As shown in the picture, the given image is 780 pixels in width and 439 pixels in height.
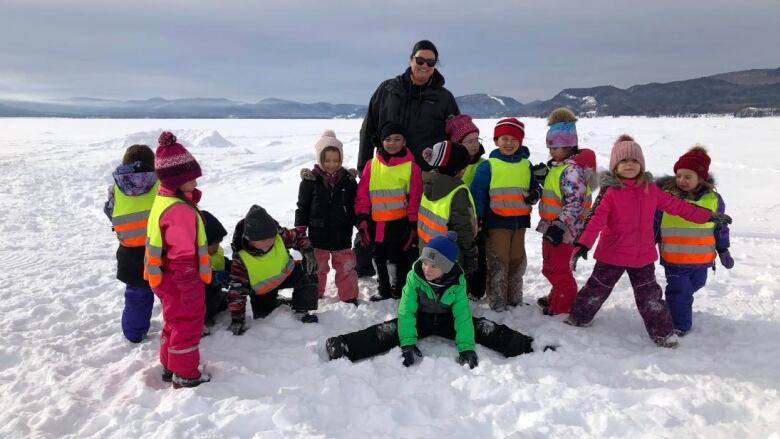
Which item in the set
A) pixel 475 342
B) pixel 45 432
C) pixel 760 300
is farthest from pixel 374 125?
pixel 760 300

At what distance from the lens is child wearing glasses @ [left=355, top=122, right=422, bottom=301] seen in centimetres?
450

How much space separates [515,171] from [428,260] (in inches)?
53.3

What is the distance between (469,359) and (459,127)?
220cm

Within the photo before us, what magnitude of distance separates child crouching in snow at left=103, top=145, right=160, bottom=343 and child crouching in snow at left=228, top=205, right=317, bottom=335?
74cm

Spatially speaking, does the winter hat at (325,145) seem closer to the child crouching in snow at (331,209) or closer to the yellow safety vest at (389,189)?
the child crouching in snow at (331,209)

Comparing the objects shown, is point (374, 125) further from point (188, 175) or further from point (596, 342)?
point (596, 342)

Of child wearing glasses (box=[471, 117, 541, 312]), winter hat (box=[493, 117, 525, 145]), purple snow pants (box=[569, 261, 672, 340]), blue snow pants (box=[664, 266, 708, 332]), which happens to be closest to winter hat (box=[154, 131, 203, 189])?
child wearing glasses (box=[471, 117, 541, 312])

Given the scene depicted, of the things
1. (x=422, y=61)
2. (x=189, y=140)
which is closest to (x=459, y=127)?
(x=422, y=61)

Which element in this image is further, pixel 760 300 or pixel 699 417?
pixel 760 300

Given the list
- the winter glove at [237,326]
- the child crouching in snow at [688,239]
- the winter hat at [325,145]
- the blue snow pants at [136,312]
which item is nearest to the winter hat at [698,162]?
the child crouching in snow at [688,239]

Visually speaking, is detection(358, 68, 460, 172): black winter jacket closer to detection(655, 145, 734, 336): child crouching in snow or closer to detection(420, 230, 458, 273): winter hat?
detection(420, 230, 458, 273): winter hat

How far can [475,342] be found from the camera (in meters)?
3.91

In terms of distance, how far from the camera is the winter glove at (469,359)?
139 inches

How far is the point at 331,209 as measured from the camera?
468cm
